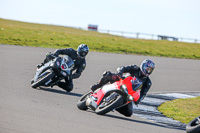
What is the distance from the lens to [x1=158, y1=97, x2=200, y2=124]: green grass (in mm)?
10578

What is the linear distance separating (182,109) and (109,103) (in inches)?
154

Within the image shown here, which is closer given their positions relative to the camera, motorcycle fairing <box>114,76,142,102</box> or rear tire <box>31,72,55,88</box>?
motorcycle fairing <box>114,76,142,102</box>

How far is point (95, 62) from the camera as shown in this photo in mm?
20562

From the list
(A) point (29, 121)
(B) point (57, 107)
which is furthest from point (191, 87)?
Result: (A) point (29, 121)

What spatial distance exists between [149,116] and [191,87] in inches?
280

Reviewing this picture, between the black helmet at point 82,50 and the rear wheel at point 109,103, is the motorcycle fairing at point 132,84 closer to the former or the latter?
the rear wheel at point 109,103

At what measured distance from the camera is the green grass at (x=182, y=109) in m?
10.6

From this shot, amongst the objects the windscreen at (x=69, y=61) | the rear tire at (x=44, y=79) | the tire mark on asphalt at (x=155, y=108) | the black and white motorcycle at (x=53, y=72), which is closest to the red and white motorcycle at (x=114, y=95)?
the tire mark on asphalt at (x=155, y=108)

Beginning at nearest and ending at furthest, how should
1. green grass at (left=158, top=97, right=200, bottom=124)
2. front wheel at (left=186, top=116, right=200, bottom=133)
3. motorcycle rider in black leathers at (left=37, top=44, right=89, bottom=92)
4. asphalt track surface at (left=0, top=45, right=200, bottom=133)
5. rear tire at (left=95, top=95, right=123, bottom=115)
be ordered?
asphalt track surface at (left=0, top=45, right=200, bottom=133)
front wheel at (left=186, top=116, right=200, bottom=133)
rear tire at (left=95, top=95, right=123, bottom=115)
green grass at (left=158, top=97, right=200, bottom=124)
motorcycle rider in black leathers at (left=37, top=44, right=89, bottom=92)

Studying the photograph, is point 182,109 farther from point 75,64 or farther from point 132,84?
point 132,84

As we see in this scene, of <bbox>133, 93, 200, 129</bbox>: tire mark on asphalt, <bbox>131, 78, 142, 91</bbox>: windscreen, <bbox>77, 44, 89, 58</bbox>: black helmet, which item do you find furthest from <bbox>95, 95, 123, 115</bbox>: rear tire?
<bbox>77, 44, 89, 58</bbox>: black helmet

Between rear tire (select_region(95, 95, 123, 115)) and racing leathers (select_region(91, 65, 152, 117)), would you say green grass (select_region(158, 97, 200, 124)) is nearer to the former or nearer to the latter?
racing leathers (select_region(91, 65, 152, 117))

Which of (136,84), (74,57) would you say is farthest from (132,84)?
(74,57)

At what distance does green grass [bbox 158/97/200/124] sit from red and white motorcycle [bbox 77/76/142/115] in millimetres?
2046
